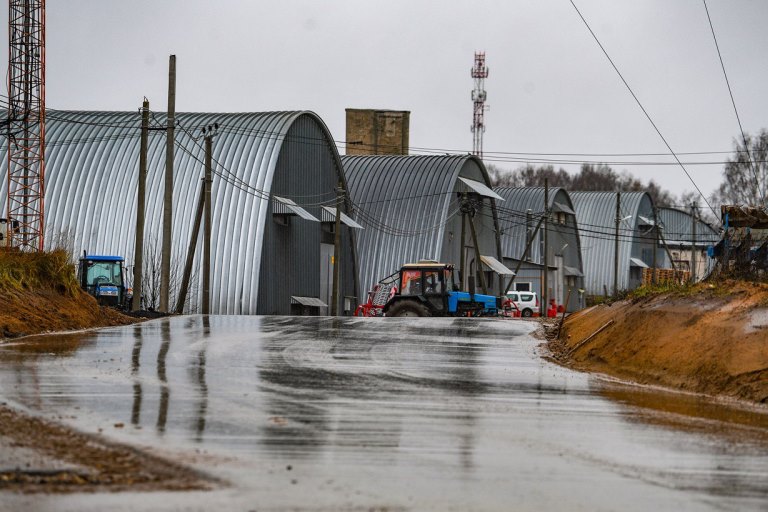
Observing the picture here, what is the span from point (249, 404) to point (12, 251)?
17.4 meters

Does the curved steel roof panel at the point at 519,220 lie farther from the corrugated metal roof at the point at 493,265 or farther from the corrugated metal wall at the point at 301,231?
the corrugated metal wall at the point at 301,231

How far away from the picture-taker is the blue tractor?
41.1 meters

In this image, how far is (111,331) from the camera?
24.7 m

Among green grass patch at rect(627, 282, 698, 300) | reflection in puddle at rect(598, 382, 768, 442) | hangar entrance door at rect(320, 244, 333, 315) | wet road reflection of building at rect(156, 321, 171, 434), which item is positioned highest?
hangar entrance door at rect(320, 244, 333, 315)

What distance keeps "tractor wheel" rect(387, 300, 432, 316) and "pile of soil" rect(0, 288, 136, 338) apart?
13.1 metres

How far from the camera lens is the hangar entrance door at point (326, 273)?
55.9m

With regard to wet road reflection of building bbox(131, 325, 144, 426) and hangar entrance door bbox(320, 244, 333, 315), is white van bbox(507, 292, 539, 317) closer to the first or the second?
hangar entrance door bbox(320, 244, 333, 315)

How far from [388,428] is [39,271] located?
17.7 metres

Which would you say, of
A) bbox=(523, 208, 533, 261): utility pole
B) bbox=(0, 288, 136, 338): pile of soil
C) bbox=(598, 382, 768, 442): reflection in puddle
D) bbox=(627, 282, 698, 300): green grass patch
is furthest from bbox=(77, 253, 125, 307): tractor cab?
bbox=(523, 208, 533, 261): utility pole

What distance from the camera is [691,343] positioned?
17.2 meters

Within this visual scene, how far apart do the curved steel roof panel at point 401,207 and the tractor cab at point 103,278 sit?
18298mm

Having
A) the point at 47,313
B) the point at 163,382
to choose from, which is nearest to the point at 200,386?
the point at 163,382

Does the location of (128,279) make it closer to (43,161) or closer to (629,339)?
(43,161)

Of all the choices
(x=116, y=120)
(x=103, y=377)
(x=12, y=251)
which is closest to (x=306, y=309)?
(x=116, y=120)
